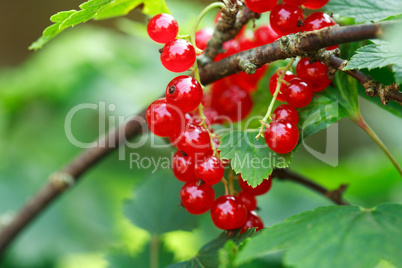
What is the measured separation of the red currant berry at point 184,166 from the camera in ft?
1.84

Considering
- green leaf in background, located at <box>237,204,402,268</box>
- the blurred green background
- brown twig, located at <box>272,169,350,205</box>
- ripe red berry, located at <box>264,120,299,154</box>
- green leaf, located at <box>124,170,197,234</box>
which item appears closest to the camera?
green leaf in background, located at <box>237,204,402,268</box>

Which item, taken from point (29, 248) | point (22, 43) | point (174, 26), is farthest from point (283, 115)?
point (22, 43)

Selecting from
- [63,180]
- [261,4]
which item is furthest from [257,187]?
[63,180]

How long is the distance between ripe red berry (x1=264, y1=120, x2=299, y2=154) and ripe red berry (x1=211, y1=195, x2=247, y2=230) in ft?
0.28

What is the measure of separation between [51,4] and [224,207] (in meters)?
2.86

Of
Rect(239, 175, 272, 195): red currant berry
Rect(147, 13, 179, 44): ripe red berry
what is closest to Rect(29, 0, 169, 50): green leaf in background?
Rect(147, 13, 179, 44): ripe red berry

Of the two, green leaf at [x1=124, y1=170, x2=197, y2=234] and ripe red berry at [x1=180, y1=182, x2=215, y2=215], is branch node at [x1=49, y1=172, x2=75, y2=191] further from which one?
ripe red berry at [x1=180, y1=182, x2=215, y2=215]

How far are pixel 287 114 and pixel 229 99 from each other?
190 millimetres

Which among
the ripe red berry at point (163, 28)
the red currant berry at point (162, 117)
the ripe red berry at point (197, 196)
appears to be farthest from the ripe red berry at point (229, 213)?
the ripe red berry at point (163, 28)

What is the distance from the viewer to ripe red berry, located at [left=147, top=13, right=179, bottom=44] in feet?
1.82

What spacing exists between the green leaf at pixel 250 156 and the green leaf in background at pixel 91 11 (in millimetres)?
222

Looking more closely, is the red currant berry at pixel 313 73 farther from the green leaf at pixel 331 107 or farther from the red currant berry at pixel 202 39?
the red currant berry at pixel 202 39

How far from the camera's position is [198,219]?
770 millimetres

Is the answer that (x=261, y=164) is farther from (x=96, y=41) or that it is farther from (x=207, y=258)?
(x=96, y=41)
